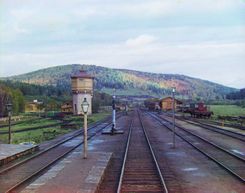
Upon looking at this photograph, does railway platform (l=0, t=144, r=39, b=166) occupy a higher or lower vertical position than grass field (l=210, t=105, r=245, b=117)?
lower

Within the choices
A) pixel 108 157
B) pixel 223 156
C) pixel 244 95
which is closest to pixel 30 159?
pixel 108 157

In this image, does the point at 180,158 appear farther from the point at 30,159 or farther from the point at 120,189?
the point at 120,189

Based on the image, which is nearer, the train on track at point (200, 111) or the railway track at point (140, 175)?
the railway track at point (140, 175)

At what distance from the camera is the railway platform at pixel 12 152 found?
22.3 metres

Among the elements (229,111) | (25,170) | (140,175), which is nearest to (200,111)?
(229,111)

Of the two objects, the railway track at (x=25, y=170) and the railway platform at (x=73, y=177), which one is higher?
the railway platform at (x=73, y=177)

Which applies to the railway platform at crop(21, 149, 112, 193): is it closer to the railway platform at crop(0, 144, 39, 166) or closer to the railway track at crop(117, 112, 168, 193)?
the railway track at crop(117, 112, 168, 193)

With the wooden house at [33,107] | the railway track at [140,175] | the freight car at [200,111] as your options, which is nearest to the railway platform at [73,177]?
the railway track at [140,175]

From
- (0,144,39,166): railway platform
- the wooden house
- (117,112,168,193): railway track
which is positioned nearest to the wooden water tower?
the wooden house

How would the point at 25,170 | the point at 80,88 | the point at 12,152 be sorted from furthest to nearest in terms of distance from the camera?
Result: the point at 80,88, the point at 12,152, the point at 25,170

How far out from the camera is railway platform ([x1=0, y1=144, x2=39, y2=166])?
22269 millimetres

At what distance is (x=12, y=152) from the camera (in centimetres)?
2448

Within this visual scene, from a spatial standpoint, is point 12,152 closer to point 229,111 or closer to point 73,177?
point 73,177

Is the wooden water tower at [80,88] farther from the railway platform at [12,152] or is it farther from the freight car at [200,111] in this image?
the railway platform at [12,152]
